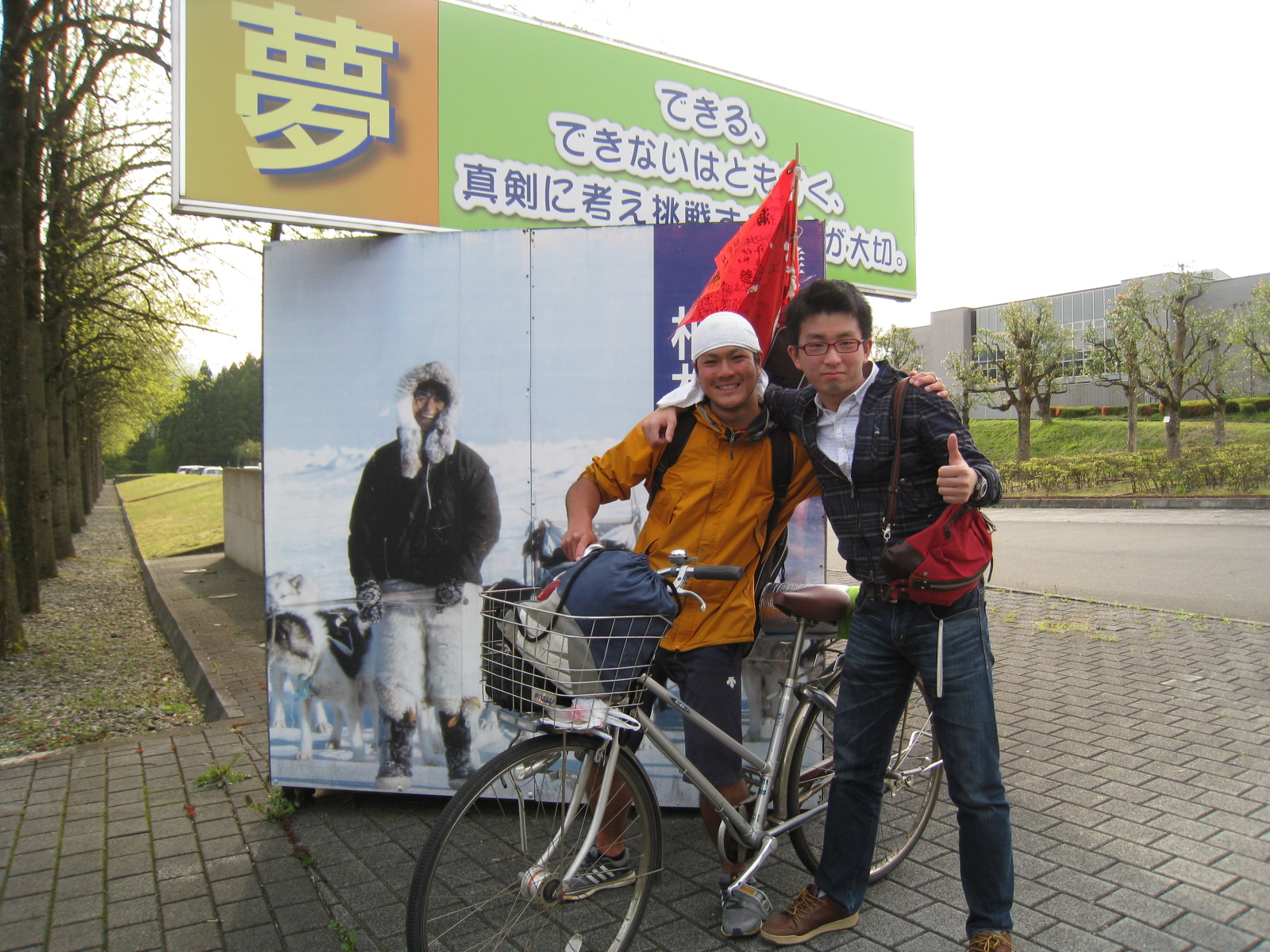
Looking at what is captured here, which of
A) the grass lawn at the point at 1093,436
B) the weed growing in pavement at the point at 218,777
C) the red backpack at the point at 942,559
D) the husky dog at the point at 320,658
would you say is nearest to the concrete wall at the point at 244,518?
the weed growing in pavement at the point at 218,777

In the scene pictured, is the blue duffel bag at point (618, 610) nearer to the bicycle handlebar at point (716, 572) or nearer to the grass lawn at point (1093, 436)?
the bicycle handlebar at point (716, 572)

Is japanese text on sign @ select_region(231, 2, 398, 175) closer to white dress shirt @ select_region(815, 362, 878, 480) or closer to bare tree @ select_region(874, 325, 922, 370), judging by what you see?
white dress shirt @ select_region(815, 362, 878, 480)

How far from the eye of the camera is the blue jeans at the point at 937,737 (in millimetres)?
2430

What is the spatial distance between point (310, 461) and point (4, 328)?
554 cm

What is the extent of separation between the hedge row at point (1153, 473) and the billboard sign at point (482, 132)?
46.4 ft

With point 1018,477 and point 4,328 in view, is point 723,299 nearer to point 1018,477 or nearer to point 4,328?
point 4,328

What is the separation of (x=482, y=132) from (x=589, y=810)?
3528 mm

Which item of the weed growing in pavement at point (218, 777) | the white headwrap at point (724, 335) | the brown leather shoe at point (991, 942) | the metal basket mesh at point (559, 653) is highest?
the white headwrap at point (724, 335)

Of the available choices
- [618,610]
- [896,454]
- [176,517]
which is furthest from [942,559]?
[176,517]

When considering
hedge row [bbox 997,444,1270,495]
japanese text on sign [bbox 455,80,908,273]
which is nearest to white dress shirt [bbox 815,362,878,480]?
japanese text on sign [bbox 455,80,908,273]

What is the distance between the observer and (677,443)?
2859mm

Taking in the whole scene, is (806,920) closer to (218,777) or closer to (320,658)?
(320,658)

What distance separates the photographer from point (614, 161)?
4918 mm

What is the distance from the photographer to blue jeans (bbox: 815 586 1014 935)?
2.43 m
